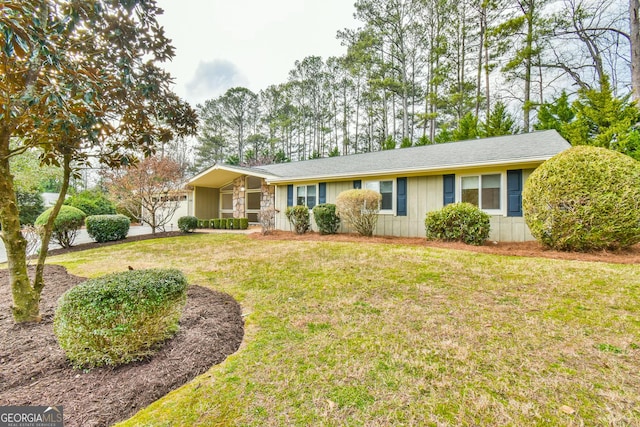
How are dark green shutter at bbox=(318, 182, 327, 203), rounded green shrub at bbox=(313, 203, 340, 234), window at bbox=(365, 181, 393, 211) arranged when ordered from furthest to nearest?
1. dark green shutter at bbox=(318, 182, 327, 203)
2. rounded green shrub at bbox=(313, 203, 340, 234)
3. window at bbox=(365, 181, 393, 211)

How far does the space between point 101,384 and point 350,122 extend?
2566 cm

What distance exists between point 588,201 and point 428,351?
6.01m

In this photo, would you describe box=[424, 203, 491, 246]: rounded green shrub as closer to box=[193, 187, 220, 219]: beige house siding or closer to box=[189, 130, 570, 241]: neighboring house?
box=[189, 130, 570, 241]: neighboring house

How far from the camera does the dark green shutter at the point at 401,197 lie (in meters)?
9.31

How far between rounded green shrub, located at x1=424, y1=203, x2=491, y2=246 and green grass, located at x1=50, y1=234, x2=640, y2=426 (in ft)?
7.62

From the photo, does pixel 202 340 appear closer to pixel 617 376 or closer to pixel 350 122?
pixel 617 376

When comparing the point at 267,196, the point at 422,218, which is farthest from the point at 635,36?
the point at 267,196

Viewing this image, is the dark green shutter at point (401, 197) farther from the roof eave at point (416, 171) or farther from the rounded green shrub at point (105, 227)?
the rounded green shrub at point (105, 227)

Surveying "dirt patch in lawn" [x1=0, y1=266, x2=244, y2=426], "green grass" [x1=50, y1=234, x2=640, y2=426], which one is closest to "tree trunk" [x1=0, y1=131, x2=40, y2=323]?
"dirt patch in lawn" [x1=0, y1=266, x2=244, y2=426]

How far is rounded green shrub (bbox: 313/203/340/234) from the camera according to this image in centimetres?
996

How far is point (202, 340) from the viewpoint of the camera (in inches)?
103

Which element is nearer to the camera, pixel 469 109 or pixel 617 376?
pixel 617 376

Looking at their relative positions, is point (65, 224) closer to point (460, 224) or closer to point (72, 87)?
point (72, 87)

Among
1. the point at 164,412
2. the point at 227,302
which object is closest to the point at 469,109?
the point at 227,302
